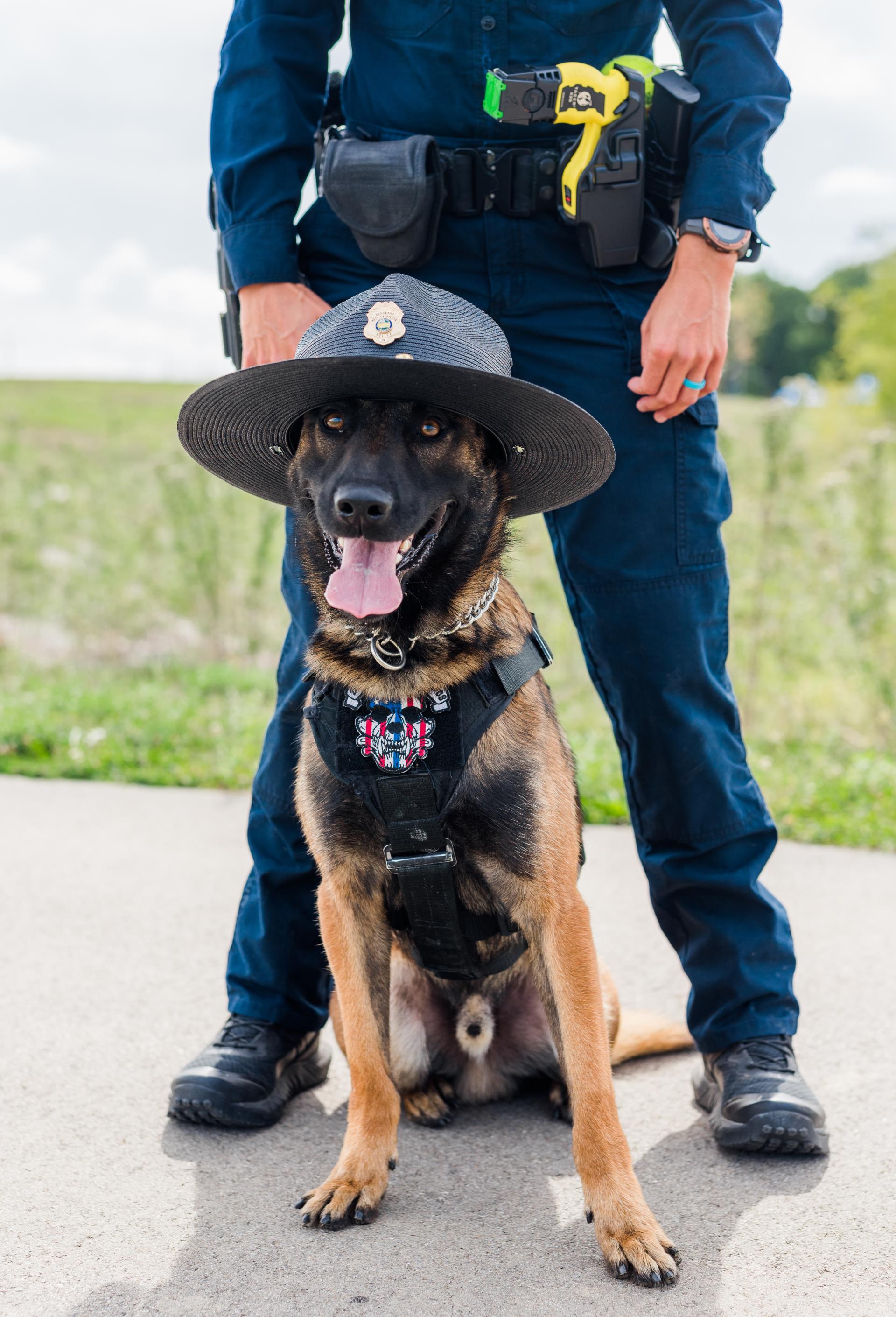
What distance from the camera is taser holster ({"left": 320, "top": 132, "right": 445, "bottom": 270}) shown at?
2230 millimetres

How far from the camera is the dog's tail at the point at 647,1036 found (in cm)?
261

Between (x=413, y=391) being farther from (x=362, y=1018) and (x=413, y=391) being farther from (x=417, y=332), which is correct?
(x=362, y=1018)

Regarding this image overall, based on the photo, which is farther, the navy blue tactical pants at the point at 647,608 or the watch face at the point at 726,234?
the navy blue tactical pants at the point at 647,608

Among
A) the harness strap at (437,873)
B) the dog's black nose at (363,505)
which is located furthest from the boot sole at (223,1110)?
the dog's black nose at (363,505)

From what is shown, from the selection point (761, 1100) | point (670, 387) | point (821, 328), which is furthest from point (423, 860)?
point (821, 328)

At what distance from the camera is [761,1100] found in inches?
89.6

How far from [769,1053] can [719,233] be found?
1697 millimetres

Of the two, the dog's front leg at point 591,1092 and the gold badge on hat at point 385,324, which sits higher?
the gold badge on hat at point 385,324

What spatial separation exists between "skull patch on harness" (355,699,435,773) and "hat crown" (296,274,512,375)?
63cm

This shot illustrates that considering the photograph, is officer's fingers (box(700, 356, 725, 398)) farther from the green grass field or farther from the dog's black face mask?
the green grass field

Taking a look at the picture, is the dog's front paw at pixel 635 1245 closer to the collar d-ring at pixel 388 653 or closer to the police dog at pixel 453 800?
the police dog at pixel 453 800

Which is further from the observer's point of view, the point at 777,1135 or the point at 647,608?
the point at 647,608

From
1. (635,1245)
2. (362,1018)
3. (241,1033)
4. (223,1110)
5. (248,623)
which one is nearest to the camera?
(635,1245)

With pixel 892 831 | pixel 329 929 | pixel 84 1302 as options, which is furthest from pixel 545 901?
pixel 892 831
